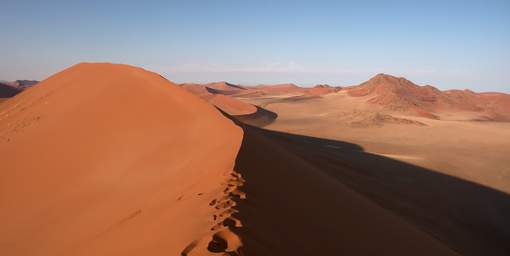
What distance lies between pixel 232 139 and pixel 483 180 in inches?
620

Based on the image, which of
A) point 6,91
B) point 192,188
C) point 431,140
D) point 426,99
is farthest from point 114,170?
point 426,99

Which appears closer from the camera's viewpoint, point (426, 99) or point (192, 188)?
point (192, 188)

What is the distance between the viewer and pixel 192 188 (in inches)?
236

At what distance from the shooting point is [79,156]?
407 inches

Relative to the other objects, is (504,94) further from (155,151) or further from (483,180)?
(155,151)

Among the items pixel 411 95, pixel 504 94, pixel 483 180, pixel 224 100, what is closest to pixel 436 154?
pixel 483 180

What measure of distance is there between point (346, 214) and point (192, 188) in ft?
8.76

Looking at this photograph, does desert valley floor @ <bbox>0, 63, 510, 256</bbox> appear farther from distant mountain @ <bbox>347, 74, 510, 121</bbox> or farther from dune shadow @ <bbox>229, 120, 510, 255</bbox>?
distant mountain @ <bbox>347, 74, 510, 121</bbox>

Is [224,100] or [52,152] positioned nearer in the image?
[52,152]

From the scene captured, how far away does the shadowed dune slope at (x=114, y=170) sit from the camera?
516 centimetres

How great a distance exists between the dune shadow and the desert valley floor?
0.10ft

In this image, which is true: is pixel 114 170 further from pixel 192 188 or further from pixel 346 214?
pixel 346 214

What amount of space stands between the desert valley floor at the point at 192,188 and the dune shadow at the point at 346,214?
32 mm

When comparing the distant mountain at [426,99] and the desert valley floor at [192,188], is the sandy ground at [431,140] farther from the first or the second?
the distant mountain at [426,99]
